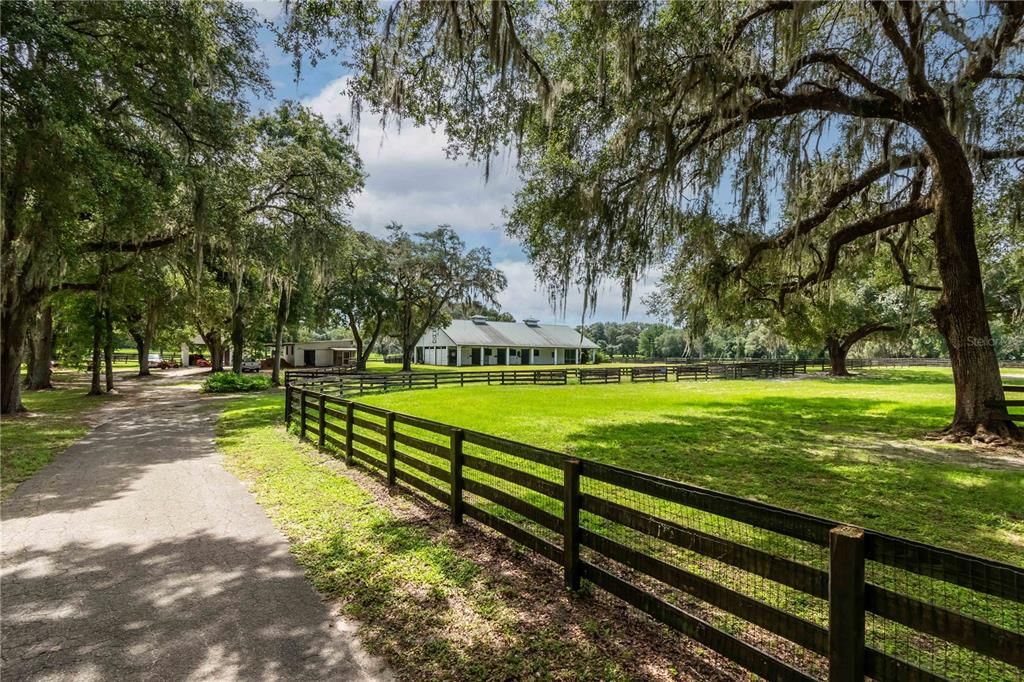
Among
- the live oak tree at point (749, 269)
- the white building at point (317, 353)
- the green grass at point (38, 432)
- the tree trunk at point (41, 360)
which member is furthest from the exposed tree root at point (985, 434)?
the white building at point (317, 353)

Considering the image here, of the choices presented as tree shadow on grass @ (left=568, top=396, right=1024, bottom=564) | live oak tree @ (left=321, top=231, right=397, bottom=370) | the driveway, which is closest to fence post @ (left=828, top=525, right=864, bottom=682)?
the driveway

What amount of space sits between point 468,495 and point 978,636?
→ 4902 mm

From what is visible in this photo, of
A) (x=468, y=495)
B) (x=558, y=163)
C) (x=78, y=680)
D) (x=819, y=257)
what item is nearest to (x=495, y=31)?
(x=558, y=163)

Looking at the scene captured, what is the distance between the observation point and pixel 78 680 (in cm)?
272

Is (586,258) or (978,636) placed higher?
(586,258)

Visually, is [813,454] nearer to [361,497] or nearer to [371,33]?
[361,497]

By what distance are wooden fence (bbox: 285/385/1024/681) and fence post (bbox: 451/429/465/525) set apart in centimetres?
1

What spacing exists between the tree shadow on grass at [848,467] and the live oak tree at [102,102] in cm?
914

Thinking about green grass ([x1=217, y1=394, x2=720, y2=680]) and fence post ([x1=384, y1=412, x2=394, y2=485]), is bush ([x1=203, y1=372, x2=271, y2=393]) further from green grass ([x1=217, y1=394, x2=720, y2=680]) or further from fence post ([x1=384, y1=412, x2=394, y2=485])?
fence post ([x1=384, y1=412, x2=394, y2=485])

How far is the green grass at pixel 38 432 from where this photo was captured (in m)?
7.62

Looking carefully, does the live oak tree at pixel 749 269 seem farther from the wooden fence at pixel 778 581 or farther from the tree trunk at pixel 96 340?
the tree trunk at pixel 96 340

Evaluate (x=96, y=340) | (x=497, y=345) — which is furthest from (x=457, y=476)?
(x=497, y=345)

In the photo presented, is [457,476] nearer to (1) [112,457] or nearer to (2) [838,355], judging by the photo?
(1) [112,457]

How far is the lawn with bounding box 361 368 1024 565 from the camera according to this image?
538 centimetres
